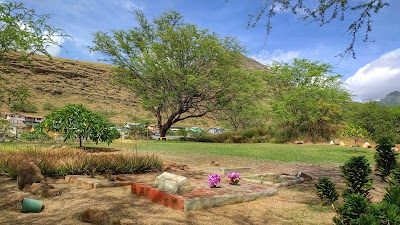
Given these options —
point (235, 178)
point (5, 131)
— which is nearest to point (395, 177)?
point (235, 178)

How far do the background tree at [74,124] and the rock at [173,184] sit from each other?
8266 millimetres

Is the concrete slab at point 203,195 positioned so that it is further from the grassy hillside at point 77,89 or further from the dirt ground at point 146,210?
the grassy hillside at point 77,89

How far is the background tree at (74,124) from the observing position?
12906 millimetres

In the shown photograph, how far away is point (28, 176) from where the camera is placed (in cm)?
629

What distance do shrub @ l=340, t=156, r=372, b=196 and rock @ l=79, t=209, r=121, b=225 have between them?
295cm

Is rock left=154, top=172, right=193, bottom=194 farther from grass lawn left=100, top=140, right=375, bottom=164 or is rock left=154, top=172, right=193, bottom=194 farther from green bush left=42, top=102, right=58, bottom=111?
green bush left=42, top=102, right=58, bottom=111

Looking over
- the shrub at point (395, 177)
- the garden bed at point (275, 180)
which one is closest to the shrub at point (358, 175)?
the shrub at point (395, 177)

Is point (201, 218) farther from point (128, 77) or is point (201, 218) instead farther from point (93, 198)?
point (128, 77)

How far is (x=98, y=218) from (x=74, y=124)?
9848 mm

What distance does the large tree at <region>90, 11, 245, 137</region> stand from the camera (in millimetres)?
29453

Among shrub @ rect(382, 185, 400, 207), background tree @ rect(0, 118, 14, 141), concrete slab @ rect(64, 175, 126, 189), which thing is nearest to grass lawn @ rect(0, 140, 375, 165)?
concrete slab @ rect(64, 175, 126, 189)

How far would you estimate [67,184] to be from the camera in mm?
6852

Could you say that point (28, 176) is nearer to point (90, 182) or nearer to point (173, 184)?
point (90, 182)

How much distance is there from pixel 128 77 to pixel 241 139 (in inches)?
469
